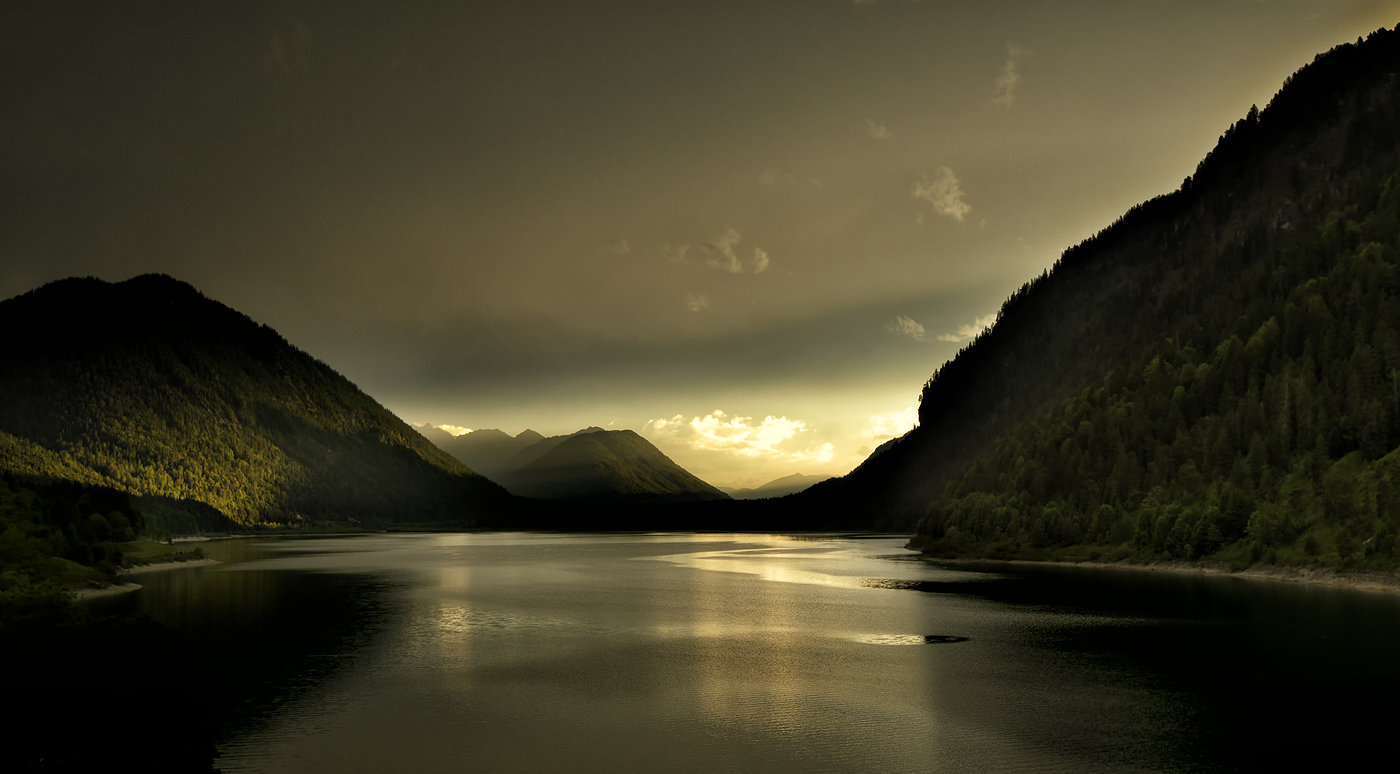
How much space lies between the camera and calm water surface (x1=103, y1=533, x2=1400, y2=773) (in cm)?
3178

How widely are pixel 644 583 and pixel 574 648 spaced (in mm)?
61616

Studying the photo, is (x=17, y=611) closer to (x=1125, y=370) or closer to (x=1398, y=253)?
(x=1398, y=253)

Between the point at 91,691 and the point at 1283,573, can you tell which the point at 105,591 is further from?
the point at 1283,573

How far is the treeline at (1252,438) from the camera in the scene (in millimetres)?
113500

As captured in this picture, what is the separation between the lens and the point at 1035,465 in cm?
18662

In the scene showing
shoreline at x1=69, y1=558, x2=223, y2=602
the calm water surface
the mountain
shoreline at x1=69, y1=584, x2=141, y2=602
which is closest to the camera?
the calm water surface

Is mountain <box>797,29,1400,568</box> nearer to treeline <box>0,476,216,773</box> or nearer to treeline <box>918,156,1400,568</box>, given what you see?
treeline <box>918,156,1400,568</box>

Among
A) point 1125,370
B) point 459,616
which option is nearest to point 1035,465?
point 1125,370

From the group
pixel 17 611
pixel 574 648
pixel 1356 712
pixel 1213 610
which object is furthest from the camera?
pixel 1213 610

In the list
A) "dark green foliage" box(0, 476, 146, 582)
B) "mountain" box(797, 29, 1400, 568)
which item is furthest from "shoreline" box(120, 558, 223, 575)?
"mountain" box(797, 29, 1400, 568)

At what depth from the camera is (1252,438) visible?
13638 cm

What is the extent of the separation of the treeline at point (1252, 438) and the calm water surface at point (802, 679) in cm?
2626

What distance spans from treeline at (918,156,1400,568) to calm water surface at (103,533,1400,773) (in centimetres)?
2626

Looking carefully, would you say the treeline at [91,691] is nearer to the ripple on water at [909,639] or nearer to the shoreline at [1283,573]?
the ripple on water at [909,639]
